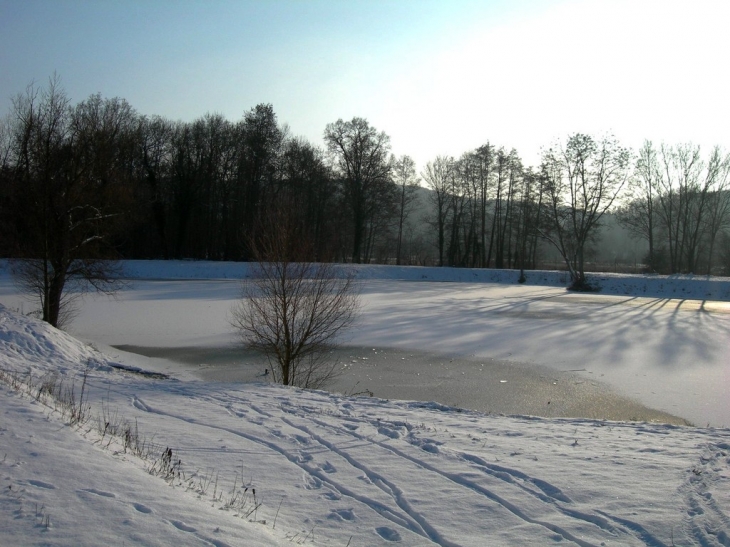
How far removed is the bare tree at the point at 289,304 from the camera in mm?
12867

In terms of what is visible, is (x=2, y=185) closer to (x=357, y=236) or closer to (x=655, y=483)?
(x=655, y=483)

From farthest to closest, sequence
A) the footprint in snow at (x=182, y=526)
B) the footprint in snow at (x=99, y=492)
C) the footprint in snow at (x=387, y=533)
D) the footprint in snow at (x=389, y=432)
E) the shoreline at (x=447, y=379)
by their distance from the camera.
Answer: the shoreline at (x=447, y=379), the footprint in snow at (x=389, y=432), the footprint in snow at (x=387, y=533), the footprint in snow at (x=99, y=492), the footprint in snow at (x=182, y=526)

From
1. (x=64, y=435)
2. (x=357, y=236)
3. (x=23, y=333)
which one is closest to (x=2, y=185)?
(x=23, y=333)

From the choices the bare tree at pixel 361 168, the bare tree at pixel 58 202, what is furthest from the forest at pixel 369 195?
the bare tree at pixel 58 202

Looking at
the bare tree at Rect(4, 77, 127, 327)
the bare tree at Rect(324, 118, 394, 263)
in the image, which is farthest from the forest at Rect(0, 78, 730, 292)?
the bare tree at Rect(4, 77, 127, 327)

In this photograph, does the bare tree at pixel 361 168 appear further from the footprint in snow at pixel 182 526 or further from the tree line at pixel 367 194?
the footprint in snow at pixel 182 526

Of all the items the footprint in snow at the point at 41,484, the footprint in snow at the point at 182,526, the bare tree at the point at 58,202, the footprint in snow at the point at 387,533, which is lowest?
the footprint in snow at the point at 387,533

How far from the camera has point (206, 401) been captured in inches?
336

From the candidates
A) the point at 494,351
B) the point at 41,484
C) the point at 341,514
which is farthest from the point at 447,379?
the point at 41,484

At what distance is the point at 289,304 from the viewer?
13.0 meters

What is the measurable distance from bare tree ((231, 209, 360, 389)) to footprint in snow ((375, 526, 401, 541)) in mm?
8359

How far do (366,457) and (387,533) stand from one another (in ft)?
5.74

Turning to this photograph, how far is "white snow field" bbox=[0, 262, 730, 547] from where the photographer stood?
12.5ft

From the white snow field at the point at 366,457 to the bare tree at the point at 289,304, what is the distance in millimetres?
967
